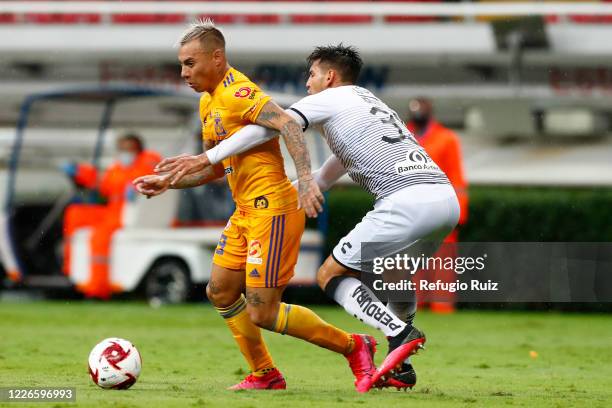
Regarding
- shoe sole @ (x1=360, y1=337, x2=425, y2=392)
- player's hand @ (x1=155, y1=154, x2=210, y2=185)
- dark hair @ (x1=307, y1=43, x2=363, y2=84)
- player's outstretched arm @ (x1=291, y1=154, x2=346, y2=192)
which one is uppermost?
dark hair @ (x1=307, y1=43, x2=363, y2=84)

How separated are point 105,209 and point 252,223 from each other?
30.1 feet

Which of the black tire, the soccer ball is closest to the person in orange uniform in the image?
the black tire

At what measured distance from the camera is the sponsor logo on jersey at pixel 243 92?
7953mm

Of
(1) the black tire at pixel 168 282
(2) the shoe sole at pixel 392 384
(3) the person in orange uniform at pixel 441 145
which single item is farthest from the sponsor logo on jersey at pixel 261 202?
(1) the black tire at pixel 168 282

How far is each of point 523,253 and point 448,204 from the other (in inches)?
333

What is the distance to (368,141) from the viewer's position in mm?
7828

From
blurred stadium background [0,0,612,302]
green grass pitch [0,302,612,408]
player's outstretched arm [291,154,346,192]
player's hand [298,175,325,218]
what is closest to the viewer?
player's hand [298,175,325,218]

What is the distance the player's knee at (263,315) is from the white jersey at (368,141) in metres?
0.94

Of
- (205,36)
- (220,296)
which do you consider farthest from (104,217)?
(205,36)

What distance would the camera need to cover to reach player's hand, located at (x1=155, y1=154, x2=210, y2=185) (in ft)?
25.4

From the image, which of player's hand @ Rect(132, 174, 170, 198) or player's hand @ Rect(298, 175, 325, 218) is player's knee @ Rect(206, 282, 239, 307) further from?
player's hand @ Rect(298, 175, 325, 218)

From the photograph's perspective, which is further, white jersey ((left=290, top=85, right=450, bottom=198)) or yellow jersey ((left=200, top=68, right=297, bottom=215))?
yellow jersey ((left=200, top=68, right=297, bottom=215))

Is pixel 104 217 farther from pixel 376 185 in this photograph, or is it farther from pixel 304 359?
pixel 376 185

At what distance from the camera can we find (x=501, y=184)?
18.5 meters
